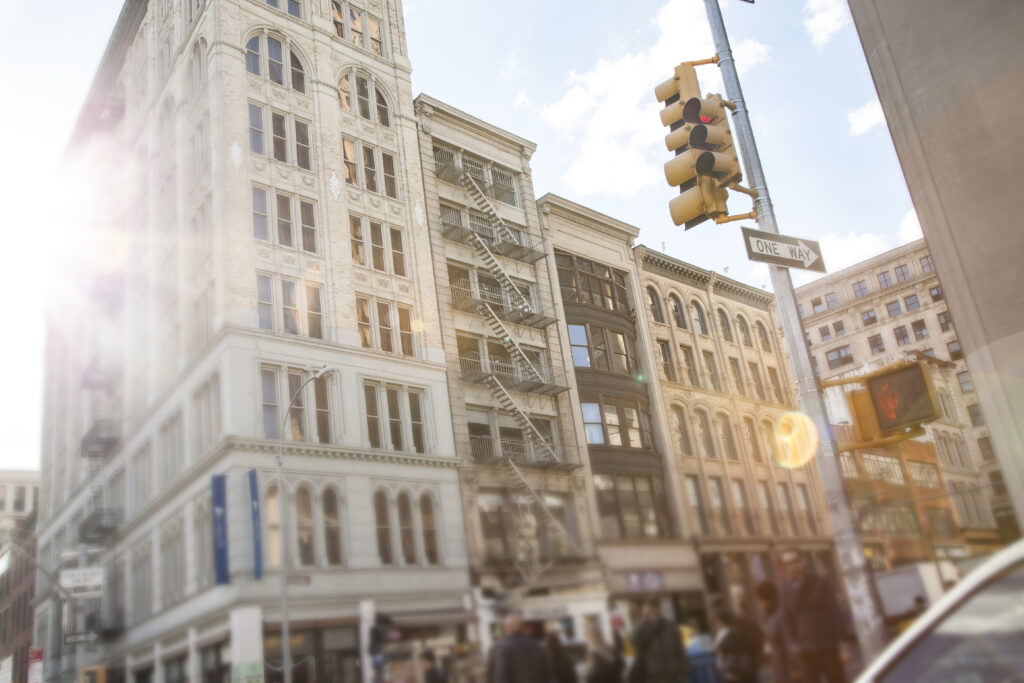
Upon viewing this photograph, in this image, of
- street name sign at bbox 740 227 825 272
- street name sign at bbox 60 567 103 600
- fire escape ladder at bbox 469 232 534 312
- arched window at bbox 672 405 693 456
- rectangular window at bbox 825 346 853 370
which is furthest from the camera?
rectangular window at bbox 825 346 853 370

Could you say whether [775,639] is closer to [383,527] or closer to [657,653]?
[657,653]

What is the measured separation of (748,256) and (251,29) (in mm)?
11045

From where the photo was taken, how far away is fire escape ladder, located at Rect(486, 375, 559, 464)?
10.9m

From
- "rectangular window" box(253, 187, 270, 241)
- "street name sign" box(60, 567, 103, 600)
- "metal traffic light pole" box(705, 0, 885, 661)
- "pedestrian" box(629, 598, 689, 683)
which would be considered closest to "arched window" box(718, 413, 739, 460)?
"metal traffic light pole" box(705, 0, 885, 661)

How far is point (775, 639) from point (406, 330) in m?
8.76

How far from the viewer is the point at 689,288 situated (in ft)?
41.0

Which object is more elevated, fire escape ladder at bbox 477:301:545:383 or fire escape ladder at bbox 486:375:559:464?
fire escape ladder at bbox 477:301:545:383

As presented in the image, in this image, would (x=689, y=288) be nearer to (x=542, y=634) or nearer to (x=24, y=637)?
(x=542, y=634)

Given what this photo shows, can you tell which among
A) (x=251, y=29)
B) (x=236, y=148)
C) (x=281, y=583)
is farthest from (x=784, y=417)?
(x=251, y=29)

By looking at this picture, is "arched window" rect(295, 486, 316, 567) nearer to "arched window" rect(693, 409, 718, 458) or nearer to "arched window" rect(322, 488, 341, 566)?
"arched window" rect(322, 488, 341, 566)

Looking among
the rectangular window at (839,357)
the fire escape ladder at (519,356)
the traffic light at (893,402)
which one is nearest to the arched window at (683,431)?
the fire escape ladder at (519,356)

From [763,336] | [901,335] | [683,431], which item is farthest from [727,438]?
[901,335]

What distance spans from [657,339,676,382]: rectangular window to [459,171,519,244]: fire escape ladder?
3428 millimetres

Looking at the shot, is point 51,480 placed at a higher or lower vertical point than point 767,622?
higher
